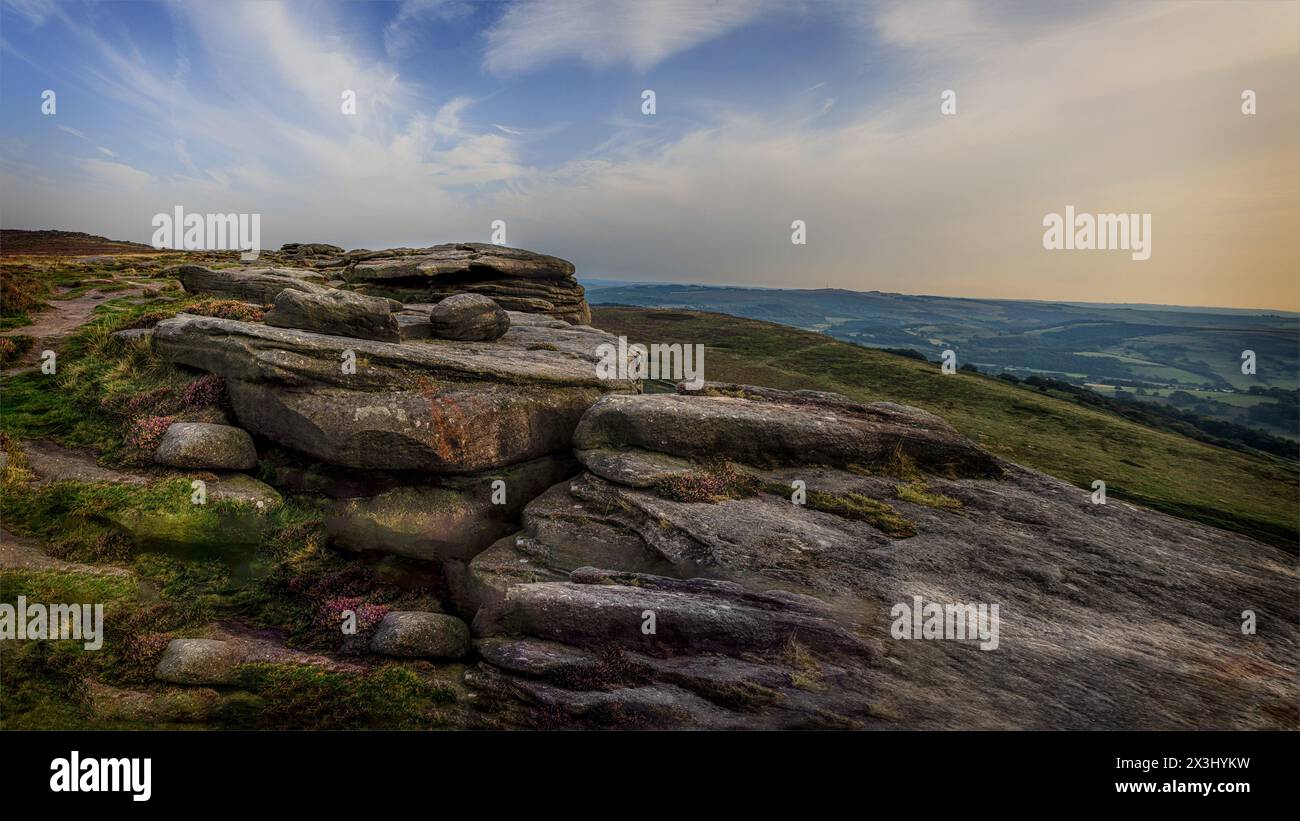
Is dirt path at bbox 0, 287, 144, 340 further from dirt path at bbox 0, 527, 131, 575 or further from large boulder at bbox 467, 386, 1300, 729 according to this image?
large boulder at bbox 467, 386, 1300, 729

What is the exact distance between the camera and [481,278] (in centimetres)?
3934

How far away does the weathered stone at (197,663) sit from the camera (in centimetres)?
1130

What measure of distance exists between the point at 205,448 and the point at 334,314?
7078mm

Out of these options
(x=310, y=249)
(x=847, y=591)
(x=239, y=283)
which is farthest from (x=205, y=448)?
(x=310, y=249)

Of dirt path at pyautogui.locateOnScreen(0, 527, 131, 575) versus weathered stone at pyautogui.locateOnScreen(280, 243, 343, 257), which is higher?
weathered stone at pyautogui.locateOnScreen(280, 243, 343, 257)

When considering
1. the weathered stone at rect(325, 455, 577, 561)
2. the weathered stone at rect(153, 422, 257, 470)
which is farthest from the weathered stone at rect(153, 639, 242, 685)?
the weathered stone at rect(153, 422, 257, 470)

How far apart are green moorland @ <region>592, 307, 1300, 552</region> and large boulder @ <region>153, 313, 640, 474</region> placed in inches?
1899

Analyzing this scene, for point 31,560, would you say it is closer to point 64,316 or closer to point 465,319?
point 465,319

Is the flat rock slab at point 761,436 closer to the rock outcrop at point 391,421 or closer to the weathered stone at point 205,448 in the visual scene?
the rock outcrop at point 391,421

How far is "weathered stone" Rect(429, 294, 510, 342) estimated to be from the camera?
25.5 meters

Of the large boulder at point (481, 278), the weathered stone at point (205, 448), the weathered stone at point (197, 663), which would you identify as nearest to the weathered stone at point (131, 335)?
the weathered stone at point (205, 448)

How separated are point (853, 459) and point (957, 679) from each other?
33.6 feet

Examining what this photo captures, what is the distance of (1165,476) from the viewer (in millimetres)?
50844

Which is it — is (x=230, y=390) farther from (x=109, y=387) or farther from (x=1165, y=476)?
(x=1165, y=476)
